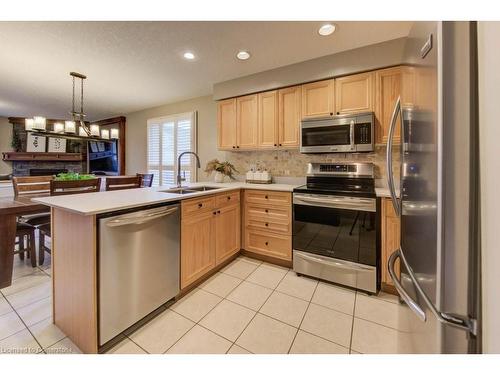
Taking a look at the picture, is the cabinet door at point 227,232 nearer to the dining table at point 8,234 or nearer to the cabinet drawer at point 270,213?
the cabinet drawer at point 270,213

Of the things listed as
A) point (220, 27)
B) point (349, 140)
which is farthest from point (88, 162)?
point (349, 140)

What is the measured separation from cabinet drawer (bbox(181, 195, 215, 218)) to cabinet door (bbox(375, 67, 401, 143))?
185 centimetres

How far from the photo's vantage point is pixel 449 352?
1.94 ft

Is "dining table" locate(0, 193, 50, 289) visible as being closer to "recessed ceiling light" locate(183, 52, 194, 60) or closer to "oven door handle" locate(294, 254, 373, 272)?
"recessed ceiling light" locate(183, 52, 194, 60)

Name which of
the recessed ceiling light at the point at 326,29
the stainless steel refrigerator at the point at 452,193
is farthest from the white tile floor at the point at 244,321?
the recessed ceiling light at the point at 326,29

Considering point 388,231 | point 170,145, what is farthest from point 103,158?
point 388,231

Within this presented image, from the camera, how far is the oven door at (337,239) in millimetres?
1963

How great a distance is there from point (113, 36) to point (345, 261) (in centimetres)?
311

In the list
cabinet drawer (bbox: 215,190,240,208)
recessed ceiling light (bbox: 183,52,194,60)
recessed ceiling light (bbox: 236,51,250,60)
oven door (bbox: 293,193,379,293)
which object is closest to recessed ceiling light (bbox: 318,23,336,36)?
recessed ceiling light (bbox: 236,51,250,60)

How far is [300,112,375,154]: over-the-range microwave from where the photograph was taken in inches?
87.9

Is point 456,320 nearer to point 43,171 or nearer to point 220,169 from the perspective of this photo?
point 220,169

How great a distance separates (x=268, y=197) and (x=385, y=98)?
62.4 inches

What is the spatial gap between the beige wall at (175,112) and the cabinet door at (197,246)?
1.75 metres

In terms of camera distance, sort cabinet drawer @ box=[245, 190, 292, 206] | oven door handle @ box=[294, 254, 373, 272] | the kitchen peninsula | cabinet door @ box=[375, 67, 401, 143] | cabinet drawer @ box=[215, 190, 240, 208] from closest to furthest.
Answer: the kitchen peninsula
oven door handle @ box=[294, 254, 373, 272]
cabinet door @ box=[375, 67, 401, 143]
cabinet drawer @ box=[215, 190, 240, 208]
cabinet drawer @ box=[245, 190, 292, 206]
